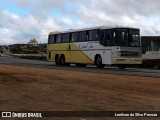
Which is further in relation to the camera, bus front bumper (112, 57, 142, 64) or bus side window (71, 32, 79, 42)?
bus side window (71, 32, 79, 42)

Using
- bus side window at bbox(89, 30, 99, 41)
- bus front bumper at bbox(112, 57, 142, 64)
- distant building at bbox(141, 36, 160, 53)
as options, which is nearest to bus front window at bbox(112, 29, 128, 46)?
bus front bumper at bbox(112, 57, 142, 64)

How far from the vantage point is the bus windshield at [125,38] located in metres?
31.9

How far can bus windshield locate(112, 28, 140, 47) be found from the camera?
105 ft

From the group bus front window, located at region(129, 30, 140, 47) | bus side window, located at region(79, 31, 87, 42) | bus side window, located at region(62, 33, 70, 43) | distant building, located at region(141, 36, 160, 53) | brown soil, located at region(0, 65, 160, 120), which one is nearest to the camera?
brown soil, located at region(0, 65, 160, 120)

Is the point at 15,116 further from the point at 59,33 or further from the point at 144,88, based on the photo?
the point at 59,33

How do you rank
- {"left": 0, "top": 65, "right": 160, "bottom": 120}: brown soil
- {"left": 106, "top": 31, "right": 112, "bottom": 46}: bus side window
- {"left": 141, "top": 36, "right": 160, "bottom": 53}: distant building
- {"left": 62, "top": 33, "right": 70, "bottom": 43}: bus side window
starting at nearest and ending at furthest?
{"left": 0, "top": 65, "right": 160, "bottom": 120}: brown soil, {"left": 106, "top": 31, "right": 112, "bottom": 46}: bus side window, {"left": 62, "top": 33, "right": 70, "bottom": 43}: bus side window, {"left": 141, "top": 36, "right": 160, "bottom": 53}: distant building

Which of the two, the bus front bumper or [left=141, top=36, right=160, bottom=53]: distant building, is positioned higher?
[left=141, top=36, right=160, bottom=53]: distant building

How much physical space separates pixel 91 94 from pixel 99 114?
367cm

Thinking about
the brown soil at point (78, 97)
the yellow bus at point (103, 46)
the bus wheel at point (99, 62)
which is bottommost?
the brown soil at point (78, 97)

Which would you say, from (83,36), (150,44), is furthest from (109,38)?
(150,44)

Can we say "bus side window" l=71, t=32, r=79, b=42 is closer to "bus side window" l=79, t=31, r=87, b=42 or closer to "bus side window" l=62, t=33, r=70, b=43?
"bus side window" l=79, t=31, r=87, b=42

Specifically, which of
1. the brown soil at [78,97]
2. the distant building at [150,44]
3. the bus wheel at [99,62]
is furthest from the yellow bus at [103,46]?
the distant building at [150,44]

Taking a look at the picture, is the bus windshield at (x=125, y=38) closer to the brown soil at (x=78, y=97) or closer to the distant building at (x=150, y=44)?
the brown soil at (x=78, y=97)

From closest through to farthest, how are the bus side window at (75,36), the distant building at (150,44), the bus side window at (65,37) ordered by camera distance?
the bus side window at (75,36), the bus side window at (65,37), the distant building at (150,44)
